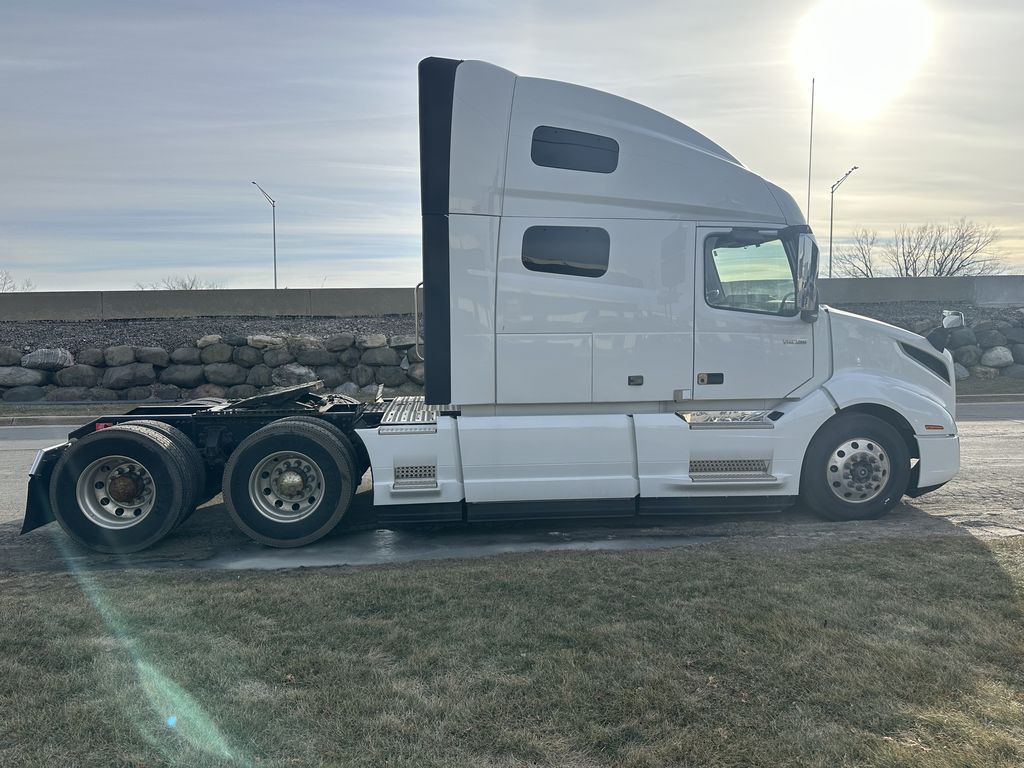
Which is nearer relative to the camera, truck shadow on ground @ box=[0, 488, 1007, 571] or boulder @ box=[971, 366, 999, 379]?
truck shadow on ground @ box=[0, 488, 1007, 571]

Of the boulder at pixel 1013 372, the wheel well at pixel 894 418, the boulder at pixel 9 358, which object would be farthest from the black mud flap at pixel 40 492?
the boulder at pixel 1013 372

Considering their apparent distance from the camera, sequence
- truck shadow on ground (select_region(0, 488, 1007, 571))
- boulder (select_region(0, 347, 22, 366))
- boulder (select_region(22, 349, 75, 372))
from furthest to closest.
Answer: boulder (select_region(0, 347, 22, 366))
boulder (select_region(22, 349, 75, 372))
truck shadow on ground (select_region(0, 488, 1007, 571))

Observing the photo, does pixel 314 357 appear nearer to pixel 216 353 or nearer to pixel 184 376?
pixel 216 353

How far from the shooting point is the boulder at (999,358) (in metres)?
18.2

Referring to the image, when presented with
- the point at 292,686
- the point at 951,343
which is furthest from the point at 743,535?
the point at 951,343

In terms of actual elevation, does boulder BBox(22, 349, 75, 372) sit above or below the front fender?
above

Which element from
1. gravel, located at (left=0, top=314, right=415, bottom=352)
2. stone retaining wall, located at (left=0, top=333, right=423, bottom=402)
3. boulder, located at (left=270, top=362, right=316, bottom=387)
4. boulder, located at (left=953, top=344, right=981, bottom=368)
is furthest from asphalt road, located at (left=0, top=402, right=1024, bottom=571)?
boulder, located at (left=953, top=344, right=981, bottom=368)

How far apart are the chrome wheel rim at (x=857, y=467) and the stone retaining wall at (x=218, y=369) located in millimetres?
10578

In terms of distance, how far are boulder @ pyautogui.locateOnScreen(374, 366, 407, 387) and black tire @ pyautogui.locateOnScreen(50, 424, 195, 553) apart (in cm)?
991

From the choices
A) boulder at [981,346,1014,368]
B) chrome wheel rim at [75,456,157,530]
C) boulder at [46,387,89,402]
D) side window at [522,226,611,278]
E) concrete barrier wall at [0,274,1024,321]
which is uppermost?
concrete barrier wall at [0,274,1024,321]

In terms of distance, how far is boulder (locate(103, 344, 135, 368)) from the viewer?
54.3ft

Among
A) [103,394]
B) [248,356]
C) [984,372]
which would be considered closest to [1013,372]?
[984,372]

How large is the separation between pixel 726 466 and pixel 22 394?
16.0 m

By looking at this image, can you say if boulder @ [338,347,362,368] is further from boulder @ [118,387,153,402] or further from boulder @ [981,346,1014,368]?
boulder @ [981,346,1014,368]
